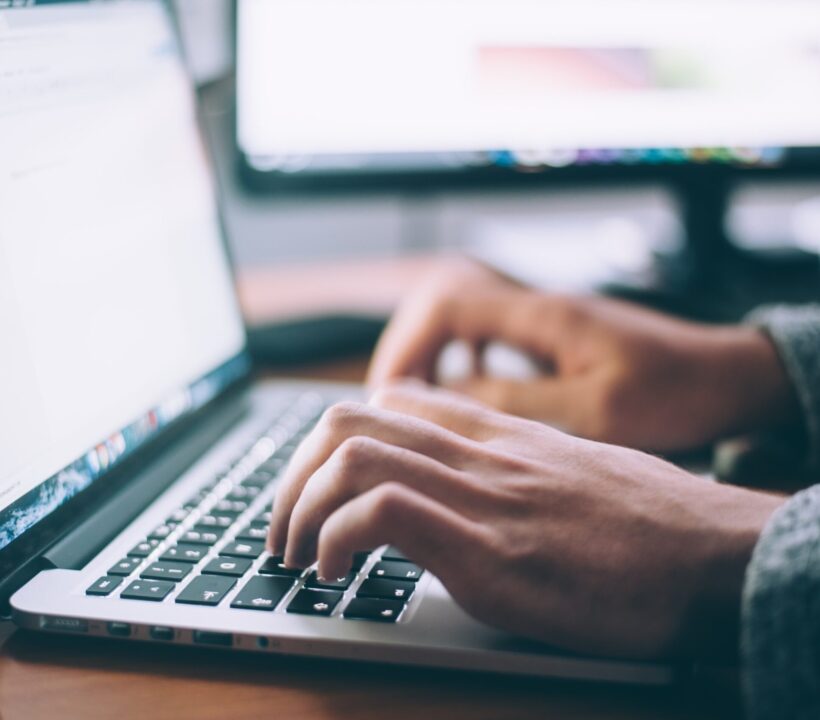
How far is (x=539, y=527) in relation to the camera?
13.8 inches

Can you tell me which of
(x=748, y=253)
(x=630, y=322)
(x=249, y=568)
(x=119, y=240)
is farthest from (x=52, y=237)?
(x=748, y=253)

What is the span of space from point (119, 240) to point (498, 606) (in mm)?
330

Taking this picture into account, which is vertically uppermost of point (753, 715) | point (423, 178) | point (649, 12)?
point (649, 12)

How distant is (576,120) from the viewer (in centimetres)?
85

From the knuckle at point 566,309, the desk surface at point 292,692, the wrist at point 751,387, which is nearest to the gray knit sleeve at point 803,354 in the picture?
the wrist at point 751,387

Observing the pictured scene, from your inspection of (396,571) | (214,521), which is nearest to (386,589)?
(396,571)

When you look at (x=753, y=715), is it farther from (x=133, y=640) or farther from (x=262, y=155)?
(x=262, y=155)

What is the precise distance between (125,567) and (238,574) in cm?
5

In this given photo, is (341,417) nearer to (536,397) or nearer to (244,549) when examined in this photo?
(244,549)

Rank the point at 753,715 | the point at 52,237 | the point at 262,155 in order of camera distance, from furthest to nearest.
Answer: the point at 262,155, the point at 52,237, the point at 753,715

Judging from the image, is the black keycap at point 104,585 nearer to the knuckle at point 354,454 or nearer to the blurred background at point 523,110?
the knuckle at point 354,454

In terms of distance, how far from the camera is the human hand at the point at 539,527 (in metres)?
0.33

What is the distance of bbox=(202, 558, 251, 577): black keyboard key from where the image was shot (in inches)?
15.5

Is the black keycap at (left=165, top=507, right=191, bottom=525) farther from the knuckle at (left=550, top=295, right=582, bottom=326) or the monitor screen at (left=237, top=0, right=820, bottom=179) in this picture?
the monitor screen at (left=237, top=0, right=820, bottom=179)
